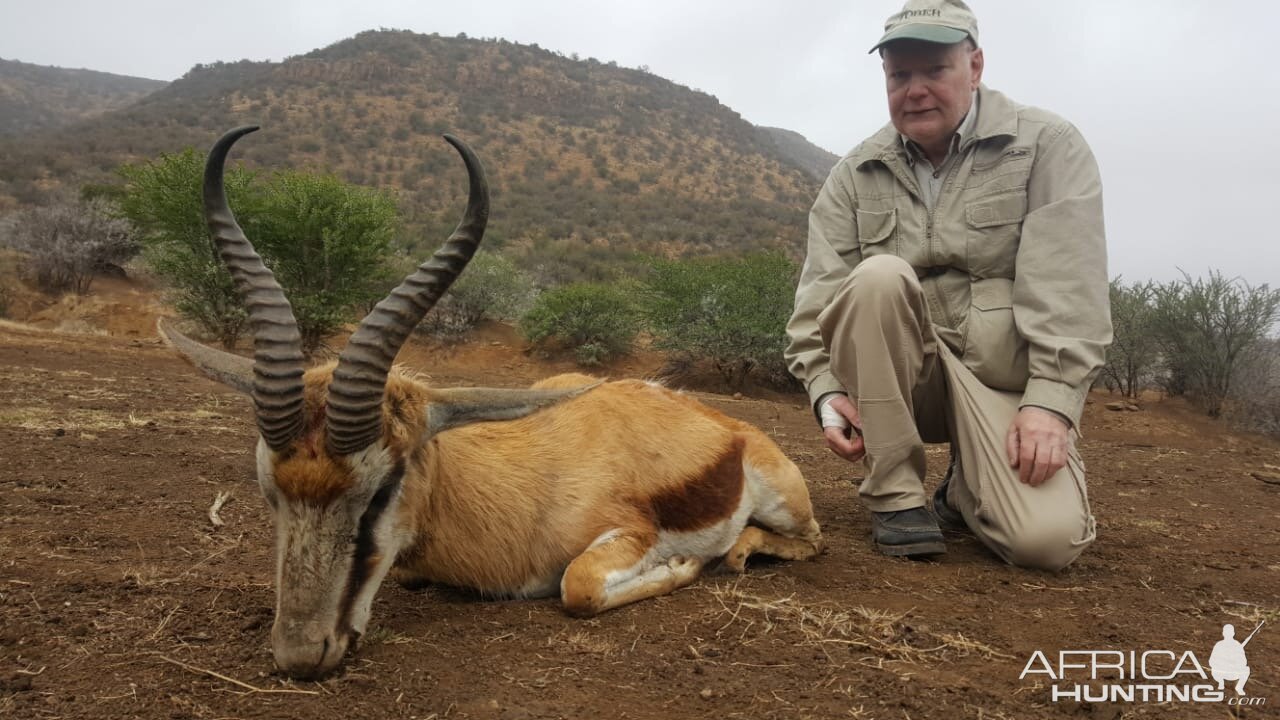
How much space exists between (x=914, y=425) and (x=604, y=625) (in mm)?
2172

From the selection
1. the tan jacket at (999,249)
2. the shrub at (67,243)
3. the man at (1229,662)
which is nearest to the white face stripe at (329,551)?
the tan jacket at (999,249)

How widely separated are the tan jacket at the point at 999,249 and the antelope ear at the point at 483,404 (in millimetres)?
2183

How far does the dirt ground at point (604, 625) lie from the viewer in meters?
2.45

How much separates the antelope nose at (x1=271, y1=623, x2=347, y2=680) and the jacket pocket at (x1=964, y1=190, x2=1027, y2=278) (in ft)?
12.7

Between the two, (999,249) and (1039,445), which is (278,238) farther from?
(1039,445)

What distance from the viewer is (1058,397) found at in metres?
3.98

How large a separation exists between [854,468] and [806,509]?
3472 millimetres

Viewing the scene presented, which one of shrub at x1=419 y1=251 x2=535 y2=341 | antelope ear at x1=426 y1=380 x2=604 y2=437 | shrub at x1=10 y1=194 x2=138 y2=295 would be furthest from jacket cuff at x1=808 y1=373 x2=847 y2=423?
shrub at x1=10 y1=194 x2=138 y2=295

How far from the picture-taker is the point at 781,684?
8.50ft

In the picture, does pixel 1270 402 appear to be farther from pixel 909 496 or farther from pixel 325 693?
pixel 325 693

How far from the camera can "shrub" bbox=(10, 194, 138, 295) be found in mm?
22531

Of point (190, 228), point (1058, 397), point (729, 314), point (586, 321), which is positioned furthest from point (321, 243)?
point (1058, 397)

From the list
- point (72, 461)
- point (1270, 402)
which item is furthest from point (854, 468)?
point (1270, 402)

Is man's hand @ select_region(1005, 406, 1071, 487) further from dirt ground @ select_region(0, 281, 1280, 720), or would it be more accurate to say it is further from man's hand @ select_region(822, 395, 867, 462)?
man's hand @ select_region(822, 395, 867, 462)
